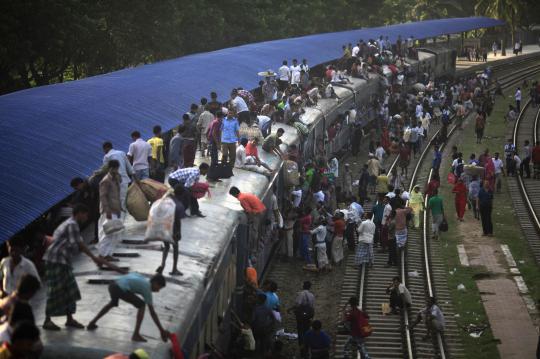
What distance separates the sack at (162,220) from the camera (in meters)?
12.4

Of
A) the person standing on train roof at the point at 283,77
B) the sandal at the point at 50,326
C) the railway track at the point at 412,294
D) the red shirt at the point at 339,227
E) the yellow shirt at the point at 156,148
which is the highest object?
the sandal at the point at 50,326

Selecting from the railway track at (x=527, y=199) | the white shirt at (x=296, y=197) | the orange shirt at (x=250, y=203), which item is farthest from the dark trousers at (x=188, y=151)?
the railway track at (x=527, y=199)

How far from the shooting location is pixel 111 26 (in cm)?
4172

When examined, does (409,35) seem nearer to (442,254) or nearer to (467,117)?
(467,117)

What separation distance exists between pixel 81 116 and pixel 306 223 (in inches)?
229

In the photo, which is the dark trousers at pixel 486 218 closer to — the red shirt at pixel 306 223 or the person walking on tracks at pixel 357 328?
the red shirt at pixel 306 223

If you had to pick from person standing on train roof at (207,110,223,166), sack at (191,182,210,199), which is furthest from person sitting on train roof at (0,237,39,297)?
person standing on train roof at (207,110,223,166)

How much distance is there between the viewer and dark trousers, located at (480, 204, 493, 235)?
25.6 meters

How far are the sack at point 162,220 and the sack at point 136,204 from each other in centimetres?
164

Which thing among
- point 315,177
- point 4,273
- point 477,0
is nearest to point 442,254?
point 315,177

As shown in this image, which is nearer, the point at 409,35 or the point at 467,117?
the point at 467,117

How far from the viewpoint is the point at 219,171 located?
18.7m

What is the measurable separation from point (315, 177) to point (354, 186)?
5.48 metres

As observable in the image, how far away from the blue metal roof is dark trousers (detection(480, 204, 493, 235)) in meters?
7.37
